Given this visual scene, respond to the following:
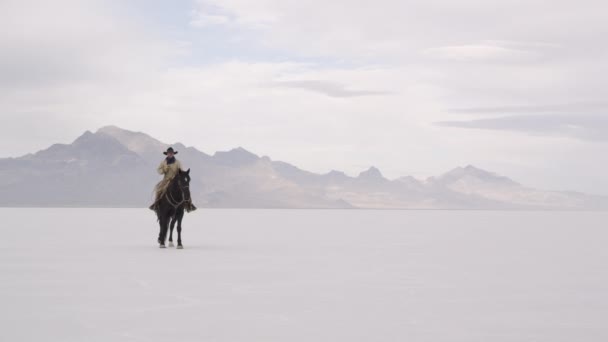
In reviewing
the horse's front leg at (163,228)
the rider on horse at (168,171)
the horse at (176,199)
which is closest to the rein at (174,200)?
the horse at (176,199)

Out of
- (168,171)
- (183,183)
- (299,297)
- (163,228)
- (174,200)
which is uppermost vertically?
(168,171)

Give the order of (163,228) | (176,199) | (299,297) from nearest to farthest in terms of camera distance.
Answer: (299,297) < (176,199) < (163,228)

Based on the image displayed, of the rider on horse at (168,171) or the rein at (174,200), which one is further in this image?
the rider on horse at (168,171)

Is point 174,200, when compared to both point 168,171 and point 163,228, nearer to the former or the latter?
point 168,171

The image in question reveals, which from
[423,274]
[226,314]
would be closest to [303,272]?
[423,274]

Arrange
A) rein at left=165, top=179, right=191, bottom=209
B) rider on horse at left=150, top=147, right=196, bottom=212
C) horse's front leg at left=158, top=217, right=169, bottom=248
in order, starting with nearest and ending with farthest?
1. rein at left=165, top=179, right=191, bottom=209
2. rider on horse at left=150, top=147, right=196, bottom=212
3. horse's front leg at left=158, top=217, right=169, bottom=248

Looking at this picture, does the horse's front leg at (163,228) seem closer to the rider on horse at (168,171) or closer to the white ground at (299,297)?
the rider on horse at (168,171)

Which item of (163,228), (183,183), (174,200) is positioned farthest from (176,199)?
(163,228)

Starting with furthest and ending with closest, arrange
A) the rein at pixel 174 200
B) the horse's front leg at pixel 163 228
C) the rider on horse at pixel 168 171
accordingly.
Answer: the horse's front leg at pixel 163 228 → the rider on horse at pixel 168 171 → the rein at pixel 174 200

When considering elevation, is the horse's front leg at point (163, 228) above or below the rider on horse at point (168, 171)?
below

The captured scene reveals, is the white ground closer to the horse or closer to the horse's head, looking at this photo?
the horse

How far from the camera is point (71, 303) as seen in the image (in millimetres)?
11508

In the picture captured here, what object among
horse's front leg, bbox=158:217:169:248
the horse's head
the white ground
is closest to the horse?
the horse's head

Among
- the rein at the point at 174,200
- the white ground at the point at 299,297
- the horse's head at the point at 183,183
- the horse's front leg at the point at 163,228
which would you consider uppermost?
the horse's head at the point at 183,183
